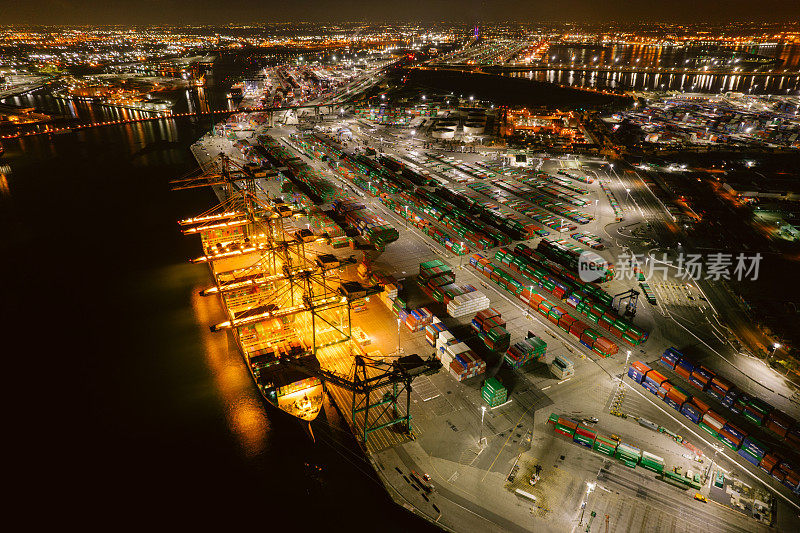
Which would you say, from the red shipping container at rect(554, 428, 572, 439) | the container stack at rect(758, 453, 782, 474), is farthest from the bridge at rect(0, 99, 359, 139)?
the container stack at rect(758, 453, 782, 474)

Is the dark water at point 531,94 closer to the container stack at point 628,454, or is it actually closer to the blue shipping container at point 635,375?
the blue shipping container at point 635,375

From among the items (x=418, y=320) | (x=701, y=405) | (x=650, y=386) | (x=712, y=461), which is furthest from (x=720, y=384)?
(x=418, y=320)

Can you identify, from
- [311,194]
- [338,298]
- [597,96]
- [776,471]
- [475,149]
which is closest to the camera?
[776,471]

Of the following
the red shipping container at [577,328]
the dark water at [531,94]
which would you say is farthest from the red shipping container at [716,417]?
the dark water at [531,94]

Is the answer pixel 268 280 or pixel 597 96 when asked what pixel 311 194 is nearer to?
pixel 268 280

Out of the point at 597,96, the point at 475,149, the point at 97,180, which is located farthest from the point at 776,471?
the point at 597,96

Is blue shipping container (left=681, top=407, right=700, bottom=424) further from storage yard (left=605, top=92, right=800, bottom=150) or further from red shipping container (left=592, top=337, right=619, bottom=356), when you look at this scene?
storage yard (left=605, top=92, right=800, bottom=150)

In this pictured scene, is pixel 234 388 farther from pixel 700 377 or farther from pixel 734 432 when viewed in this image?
pixel 700 377
